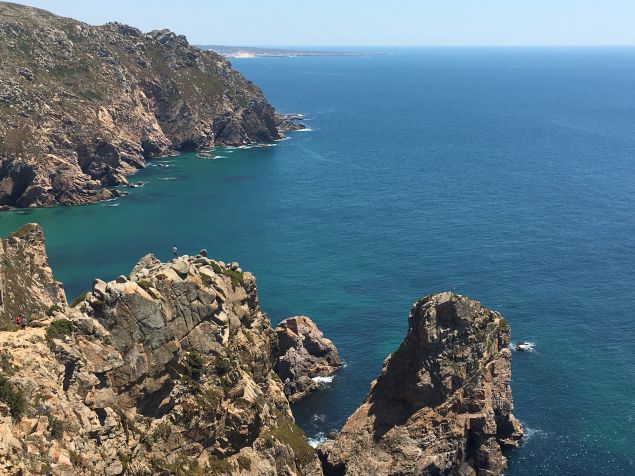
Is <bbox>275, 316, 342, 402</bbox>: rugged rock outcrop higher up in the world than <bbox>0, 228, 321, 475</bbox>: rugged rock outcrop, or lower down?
lower down

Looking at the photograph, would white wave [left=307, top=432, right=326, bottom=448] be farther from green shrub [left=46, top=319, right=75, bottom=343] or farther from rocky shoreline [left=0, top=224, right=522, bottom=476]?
green shrub [left=46, top=319, right=75, bottom=343]

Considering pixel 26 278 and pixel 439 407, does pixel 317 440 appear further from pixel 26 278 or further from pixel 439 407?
pixel 26 278

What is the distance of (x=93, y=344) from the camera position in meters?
53.3

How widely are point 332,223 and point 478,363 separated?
320 feet

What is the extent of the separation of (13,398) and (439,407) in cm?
5036

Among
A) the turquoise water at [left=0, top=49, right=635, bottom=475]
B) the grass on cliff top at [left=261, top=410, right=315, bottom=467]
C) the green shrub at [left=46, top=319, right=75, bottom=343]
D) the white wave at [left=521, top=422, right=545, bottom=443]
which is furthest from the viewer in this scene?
the turquoise water at [left=0, top=49, right=635, bottom=475]

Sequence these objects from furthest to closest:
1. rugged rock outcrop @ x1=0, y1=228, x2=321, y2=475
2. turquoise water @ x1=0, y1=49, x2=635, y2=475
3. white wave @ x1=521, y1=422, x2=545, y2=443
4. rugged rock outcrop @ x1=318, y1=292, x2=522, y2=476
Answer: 1. turquoise water @ x1=0, y1=49, x2=635, y2=475
2. white wave @ x1=521, y1=422, x2=545, y2=443
3. rugged rock outcrop @ x1=318, y1=292, x2=522, y2=476
4. rugged rock outcrop @ x1=0, y1=228, x2=321, y2=475

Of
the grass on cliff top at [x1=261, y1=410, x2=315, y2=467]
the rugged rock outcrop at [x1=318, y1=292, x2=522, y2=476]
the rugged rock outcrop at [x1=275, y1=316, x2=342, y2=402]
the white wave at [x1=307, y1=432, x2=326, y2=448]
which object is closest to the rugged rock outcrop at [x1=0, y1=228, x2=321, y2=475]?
the grass on cliff top at [x1=261, y1=410, x2=315, y2=467]

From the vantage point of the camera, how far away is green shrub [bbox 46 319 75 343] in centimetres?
4978

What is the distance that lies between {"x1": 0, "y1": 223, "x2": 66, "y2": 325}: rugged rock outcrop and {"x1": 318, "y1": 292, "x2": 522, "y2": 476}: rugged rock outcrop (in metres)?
37.4

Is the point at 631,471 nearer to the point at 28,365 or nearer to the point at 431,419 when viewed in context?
the point at 431,419

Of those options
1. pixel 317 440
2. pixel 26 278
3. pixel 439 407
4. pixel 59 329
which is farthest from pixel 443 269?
pixel 59 329

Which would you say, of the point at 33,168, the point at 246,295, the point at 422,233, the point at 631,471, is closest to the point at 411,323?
the point at 246,295

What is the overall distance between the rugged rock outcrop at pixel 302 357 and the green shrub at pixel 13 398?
187 feet
